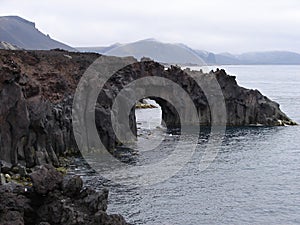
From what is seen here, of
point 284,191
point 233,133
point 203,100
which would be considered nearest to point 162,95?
point 203,100

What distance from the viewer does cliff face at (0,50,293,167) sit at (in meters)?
62.8

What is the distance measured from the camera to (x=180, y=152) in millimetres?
82438

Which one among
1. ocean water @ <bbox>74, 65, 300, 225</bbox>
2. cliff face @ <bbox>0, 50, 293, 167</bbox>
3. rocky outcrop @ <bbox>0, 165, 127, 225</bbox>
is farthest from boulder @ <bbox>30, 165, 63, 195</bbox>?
cliff face @ <bbox>0, 50, 293, 167</bbox>

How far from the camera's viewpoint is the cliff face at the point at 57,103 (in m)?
62.8

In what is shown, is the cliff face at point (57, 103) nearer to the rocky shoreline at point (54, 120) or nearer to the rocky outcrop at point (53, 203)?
the rocky shoreline at point (54, 120)

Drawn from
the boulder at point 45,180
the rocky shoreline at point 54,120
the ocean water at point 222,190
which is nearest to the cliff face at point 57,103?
the rocky shoreline at point 54,120

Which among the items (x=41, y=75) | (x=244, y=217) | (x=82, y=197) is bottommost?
(x=244, y=217)

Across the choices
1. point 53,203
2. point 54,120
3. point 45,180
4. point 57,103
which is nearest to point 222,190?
point 53,203

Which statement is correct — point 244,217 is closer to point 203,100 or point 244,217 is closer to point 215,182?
point 215,182

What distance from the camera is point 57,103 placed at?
79.4 meters

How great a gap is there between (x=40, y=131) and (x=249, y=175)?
29.2 meters

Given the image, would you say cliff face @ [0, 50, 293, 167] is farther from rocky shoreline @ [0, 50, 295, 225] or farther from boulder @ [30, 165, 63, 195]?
boulder @ [30, 165, 63, 195]

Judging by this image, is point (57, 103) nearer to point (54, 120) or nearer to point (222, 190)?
point (54, 120)

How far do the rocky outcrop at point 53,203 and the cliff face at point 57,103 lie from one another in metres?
24.1
